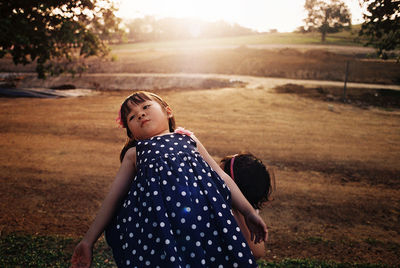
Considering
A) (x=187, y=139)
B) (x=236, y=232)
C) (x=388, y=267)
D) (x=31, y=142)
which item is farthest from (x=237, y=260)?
(x=31, y=142)

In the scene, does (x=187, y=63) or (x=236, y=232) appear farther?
(x=187, y=63)

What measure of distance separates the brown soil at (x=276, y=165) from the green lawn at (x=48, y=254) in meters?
0.22

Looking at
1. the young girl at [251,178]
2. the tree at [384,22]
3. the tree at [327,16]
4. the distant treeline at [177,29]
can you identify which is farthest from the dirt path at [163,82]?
the distant treeline at [177,29]

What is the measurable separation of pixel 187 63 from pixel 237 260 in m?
26.6

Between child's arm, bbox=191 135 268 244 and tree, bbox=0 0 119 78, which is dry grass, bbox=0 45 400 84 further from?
child's arm, bbox=191 135 268 244

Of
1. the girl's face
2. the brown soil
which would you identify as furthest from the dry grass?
the girl's face

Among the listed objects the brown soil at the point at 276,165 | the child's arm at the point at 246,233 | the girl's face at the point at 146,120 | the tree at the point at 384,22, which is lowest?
the brown soil at the point at 276,165

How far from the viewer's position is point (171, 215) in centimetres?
144

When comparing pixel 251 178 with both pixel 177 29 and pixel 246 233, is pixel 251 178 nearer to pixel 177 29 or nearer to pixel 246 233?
pixel 246 233

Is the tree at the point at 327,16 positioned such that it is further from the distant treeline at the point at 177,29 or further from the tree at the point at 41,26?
Result: the distant treeline at the point at 177,29

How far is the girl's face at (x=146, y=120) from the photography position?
5.95ft

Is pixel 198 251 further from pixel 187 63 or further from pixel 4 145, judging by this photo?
pixel 187 63

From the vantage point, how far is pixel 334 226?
4.27 meters

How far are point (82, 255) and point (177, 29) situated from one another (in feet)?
229
